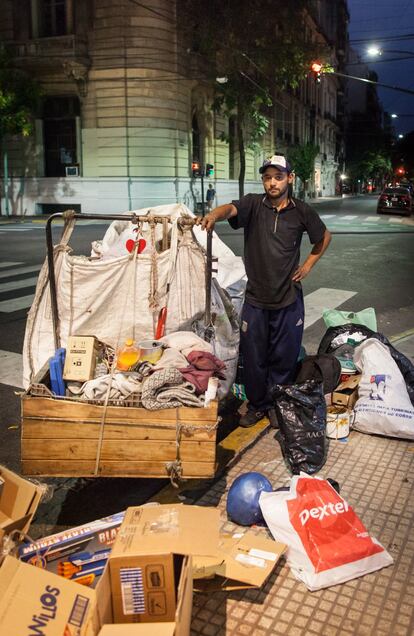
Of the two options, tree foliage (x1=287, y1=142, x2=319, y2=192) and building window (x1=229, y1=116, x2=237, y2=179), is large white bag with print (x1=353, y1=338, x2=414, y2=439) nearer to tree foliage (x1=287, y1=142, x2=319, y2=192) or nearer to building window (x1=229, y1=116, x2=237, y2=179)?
building window (x1=229, y1=116, x2=237, y2=179)

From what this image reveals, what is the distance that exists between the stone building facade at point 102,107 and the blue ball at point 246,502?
86.3 feet

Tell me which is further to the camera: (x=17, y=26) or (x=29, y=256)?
(x=17, y=26)

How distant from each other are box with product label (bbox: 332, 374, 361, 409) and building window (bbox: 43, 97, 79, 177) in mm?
27673

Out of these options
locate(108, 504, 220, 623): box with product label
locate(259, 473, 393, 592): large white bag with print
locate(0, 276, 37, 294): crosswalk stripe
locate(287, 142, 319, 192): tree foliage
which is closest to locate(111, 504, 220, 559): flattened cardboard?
locate(108, 504, 220, 623): box with product label

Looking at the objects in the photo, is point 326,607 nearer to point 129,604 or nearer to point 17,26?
point 129,604

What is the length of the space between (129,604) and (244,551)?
0.78m

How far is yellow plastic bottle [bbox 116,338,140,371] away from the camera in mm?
3412

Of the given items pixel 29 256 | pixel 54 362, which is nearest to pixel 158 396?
pixel 54 362

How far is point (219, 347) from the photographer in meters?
4.27

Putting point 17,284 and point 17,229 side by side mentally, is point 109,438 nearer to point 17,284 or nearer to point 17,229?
point 17,284

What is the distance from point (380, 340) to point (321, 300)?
4259 millimetres

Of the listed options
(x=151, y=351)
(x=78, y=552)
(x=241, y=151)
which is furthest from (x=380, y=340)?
(x=241, y=151)

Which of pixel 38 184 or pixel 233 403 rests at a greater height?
pixel 38 184

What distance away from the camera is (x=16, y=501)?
260 cm
